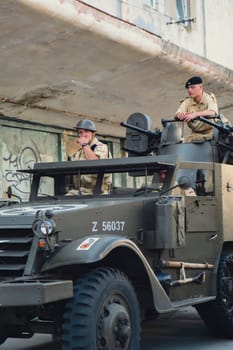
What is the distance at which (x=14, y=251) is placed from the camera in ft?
18.2

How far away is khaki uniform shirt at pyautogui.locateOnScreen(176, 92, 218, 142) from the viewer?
8.00 meters

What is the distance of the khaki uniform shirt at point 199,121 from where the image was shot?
315 inches

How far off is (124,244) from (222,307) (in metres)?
2.03

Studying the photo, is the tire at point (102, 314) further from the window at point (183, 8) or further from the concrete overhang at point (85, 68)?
the window at point (183, 8)

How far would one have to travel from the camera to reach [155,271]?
6480mm

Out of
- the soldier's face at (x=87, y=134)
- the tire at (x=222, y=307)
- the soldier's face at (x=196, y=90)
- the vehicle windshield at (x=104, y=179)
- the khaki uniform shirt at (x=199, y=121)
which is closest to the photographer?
the vehicle windshield at (x=104, y=179)

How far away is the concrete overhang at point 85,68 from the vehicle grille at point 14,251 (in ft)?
13.8

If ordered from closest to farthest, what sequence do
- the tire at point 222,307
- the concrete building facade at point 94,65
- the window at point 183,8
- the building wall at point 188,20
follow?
the tire at point 222,307, the concrete building facade at point 94,65, the building wall at point 188,20, the window at point 183,8

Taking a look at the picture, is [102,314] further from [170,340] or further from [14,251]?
[170,340]

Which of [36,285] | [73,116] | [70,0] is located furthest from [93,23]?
[36,285]

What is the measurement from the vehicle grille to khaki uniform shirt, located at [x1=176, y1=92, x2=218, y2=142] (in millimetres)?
2958

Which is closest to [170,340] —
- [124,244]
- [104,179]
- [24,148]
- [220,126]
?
[104,179]

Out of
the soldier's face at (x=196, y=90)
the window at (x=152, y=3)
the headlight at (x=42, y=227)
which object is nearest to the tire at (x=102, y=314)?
the headlight at (x=42, y=227)

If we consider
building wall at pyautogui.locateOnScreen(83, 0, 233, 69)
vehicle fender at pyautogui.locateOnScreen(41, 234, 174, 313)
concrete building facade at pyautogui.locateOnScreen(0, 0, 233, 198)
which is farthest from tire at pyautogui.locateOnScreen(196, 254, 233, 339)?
building wall at pyautogui.locateOnScreen(83, 0, 233, 69)
